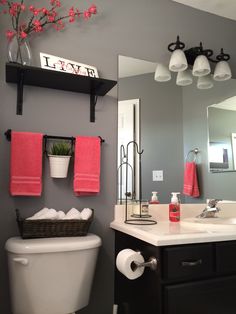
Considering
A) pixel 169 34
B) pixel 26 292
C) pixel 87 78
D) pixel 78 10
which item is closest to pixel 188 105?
pixel 169 34

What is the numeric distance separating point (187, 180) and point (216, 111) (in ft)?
2.08

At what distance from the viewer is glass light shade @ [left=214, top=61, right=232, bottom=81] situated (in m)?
2.00

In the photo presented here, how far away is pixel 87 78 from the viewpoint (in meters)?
1.51

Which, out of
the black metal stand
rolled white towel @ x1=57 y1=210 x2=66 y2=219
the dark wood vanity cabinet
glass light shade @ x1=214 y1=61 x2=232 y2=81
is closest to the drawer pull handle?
the dark wood vanity cabinet

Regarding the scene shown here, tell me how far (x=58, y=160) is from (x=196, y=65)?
121 centimetres

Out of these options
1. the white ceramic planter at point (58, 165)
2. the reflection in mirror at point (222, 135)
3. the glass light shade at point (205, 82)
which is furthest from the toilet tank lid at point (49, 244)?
the glass light shade at point (205, 82)

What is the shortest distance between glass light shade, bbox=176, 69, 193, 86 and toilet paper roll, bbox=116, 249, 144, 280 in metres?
1.30

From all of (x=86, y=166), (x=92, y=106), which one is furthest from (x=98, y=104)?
(x=86, y=166)

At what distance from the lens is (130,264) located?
121 cm

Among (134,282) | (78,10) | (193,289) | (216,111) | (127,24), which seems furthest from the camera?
(216,111)

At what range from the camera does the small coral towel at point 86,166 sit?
5.09 feet

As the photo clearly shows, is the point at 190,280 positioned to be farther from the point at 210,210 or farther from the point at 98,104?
the point at 98,104

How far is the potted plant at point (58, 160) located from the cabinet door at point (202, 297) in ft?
2.63

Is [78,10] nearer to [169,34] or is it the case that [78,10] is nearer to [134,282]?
[169,34]
